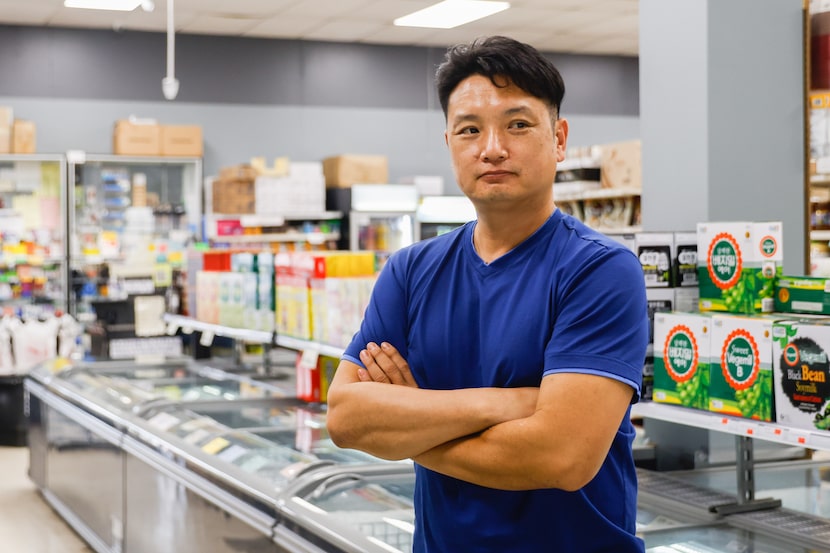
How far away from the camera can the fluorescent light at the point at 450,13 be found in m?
10.2

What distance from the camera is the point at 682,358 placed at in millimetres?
2926

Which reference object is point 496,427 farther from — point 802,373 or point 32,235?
point 32,235

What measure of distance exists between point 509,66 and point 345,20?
31.5 ft

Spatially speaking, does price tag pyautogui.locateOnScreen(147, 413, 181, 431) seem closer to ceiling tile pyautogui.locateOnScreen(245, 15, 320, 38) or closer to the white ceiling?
the white ceiling

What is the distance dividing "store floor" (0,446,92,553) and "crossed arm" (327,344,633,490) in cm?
435

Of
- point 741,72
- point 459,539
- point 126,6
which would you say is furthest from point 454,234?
point 126,6

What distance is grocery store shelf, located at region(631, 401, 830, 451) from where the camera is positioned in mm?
2527

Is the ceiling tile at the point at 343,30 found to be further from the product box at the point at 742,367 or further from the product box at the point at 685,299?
the product box at the point at 742,367

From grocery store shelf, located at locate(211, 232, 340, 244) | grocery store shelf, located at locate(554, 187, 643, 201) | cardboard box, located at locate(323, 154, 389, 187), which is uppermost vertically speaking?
cardboard box, located at locate(323, 154, 389, 187)

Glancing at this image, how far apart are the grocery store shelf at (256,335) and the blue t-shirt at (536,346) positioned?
7.89 feet

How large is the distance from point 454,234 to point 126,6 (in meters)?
8.92

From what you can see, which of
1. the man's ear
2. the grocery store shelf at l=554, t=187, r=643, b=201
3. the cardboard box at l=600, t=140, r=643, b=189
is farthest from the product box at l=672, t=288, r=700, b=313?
the cardboard box at l=600, t=140, r=643, b=189

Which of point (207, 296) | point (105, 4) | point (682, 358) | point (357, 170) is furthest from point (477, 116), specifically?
point (357, 170)

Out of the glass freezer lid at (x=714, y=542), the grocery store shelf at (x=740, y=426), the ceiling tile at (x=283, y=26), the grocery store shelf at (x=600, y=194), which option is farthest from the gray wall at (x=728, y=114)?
the ceiling tile at (x=283, y=26)
